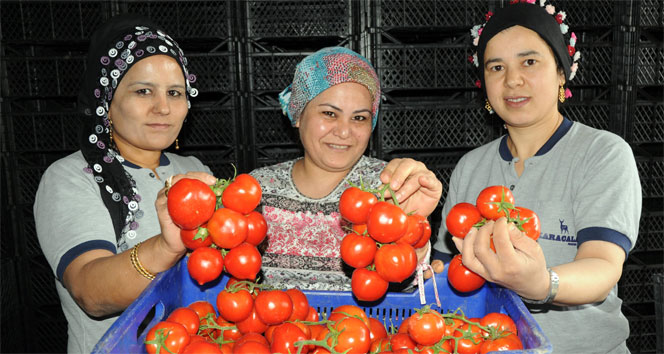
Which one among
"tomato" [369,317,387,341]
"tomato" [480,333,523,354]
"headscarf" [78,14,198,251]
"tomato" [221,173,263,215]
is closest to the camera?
"tomato" [480,333,523,354]

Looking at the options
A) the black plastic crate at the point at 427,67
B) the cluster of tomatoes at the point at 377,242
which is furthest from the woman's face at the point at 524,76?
the black plastic crate at the point at 427,67

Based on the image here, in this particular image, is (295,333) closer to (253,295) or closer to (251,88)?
(253,295)

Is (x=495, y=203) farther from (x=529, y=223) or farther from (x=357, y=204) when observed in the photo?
(x=357, y=204)

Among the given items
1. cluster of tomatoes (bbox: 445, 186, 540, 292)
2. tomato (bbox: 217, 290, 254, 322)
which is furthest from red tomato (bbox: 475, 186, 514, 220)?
tomato (bbox: 217, 290, 254, 322)

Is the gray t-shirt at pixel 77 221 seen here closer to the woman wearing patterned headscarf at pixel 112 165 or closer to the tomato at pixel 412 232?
the woman wearing patterned headscarf at pixel 112 165

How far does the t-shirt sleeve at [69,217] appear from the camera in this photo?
118 cm

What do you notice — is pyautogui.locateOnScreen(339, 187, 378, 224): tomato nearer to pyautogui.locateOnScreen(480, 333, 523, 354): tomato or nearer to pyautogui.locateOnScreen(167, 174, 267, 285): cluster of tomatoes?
pyautogui.locateOnScreen(167, 174, 267, 285): cluster of tomatoes

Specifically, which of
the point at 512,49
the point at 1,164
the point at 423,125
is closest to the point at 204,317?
the point at 512,49

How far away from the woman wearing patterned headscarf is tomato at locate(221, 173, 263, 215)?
1.35 feet

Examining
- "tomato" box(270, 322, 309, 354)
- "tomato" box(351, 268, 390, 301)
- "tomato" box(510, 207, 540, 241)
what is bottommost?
"tomato" box(270, 322, 309, 354)

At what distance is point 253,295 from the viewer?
3.66 feet

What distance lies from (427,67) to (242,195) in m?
1.83

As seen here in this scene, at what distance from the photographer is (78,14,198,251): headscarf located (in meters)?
1.40

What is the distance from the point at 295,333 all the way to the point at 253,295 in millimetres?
204
